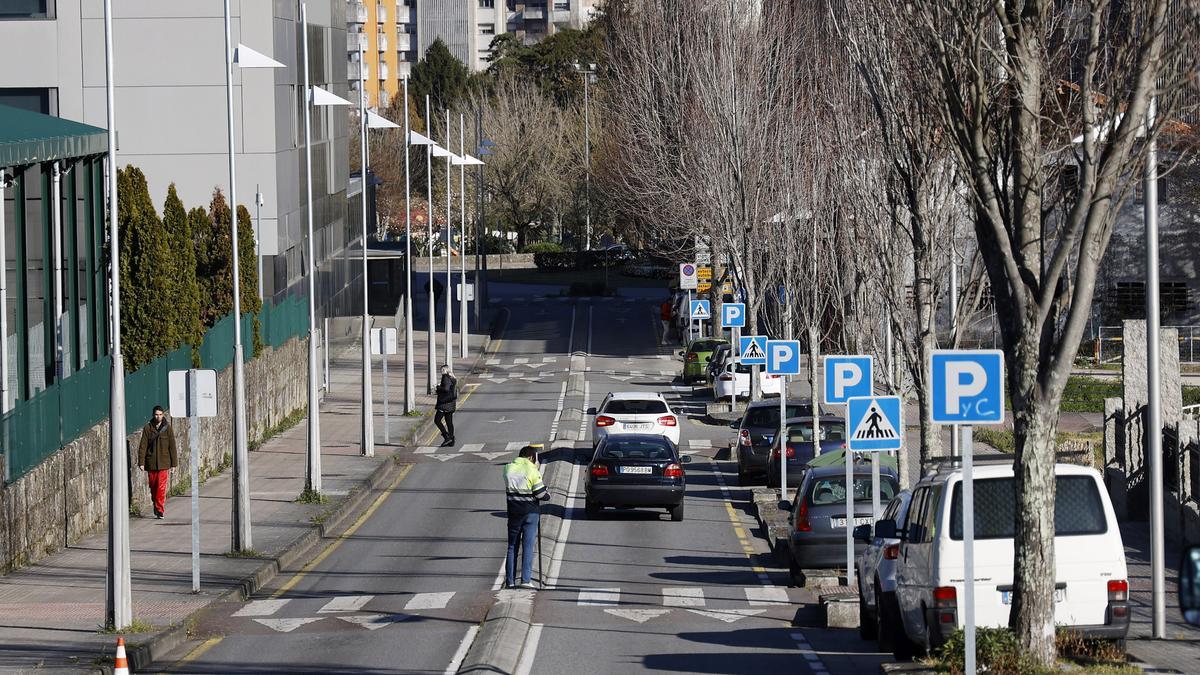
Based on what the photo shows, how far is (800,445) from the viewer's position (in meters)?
31.5

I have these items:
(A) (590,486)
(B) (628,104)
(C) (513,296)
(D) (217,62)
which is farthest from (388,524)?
(C) (513,296)

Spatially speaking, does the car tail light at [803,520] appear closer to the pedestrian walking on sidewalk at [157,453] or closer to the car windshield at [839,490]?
the car windshield at [839,490]

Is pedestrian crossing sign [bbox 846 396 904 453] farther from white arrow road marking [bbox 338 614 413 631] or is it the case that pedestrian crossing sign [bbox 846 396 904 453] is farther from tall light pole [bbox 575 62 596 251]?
tall light pole [bbox 575 62 596 251]

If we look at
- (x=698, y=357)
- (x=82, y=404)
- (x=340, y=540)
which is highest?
(x=82, y=404)

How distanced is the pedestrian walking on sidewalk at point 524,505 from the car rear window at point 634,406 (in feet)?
52.0

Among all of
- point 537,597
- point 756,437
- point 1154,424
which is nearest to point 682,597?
point 537,597

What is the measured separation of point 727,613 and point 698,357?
36635 millimetres

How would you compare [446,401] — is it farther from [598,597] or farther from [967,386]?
[967,386]

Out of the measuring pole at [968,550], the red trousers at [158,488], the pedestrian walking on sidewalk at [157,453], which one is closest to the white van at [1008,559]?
the measuring pole at [968,550]

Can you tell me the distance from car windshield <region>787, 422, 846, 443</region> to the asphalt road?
1.57 meters

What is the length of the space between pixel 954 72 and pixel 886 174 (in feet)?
34.0

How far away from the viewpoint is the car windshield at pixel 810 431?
32219 mm

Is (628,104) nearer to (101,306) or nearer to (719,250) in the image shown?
(719,250)

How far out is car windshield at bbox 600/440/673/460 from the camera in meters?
28.3
